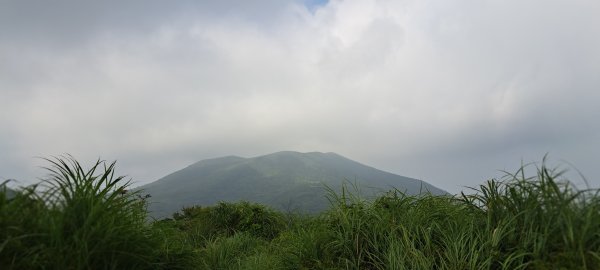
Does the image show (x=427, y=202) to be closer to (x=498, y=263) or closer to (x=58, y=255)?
(x=498, y=263)

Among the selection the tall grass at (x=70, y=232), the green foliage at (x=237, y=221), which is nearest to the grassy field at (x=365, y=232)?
the tall grass at (x=70, y=232)

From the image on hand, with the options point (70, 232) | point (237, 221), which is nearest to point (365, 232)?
point (70, 232)

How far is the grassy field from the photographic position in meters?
3.34

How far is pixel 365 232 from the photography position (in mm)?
5285

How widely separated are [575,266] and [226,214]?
9.02 meters

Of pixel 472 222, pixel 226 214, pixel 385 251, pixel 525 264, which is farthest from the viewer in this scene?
pixel 226 214

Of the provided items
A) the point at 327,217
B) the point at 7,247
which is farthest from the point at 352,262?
the point at 7,247

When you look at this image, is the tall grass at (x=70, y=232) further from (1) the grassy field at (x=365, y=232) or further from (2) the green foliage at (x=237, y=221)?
(2) the green foliage at (x=237, y=221)

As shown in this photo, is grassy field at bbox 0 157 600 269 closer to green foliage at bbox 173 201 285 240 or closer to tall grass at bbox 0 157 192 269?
tall grass at bbox 0 157 192 269

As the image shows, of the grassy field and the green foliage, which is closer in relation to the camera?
the grassy field

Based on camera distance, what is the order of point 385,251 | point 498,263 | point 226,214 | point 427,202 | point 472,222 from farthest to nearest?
point 226,214 → point 427,202 → point 385,251 → point 472,222 → point 498,263

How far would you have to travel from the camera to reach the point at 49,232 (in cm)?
333

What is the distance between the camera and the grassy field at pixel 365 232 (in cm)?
334

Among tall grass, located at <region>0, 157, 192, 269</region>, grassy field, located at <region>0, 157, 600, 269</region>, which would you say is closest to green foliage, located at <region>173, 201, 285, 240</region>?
grassy field, located at <region>0, 157, 600, 269</region>
